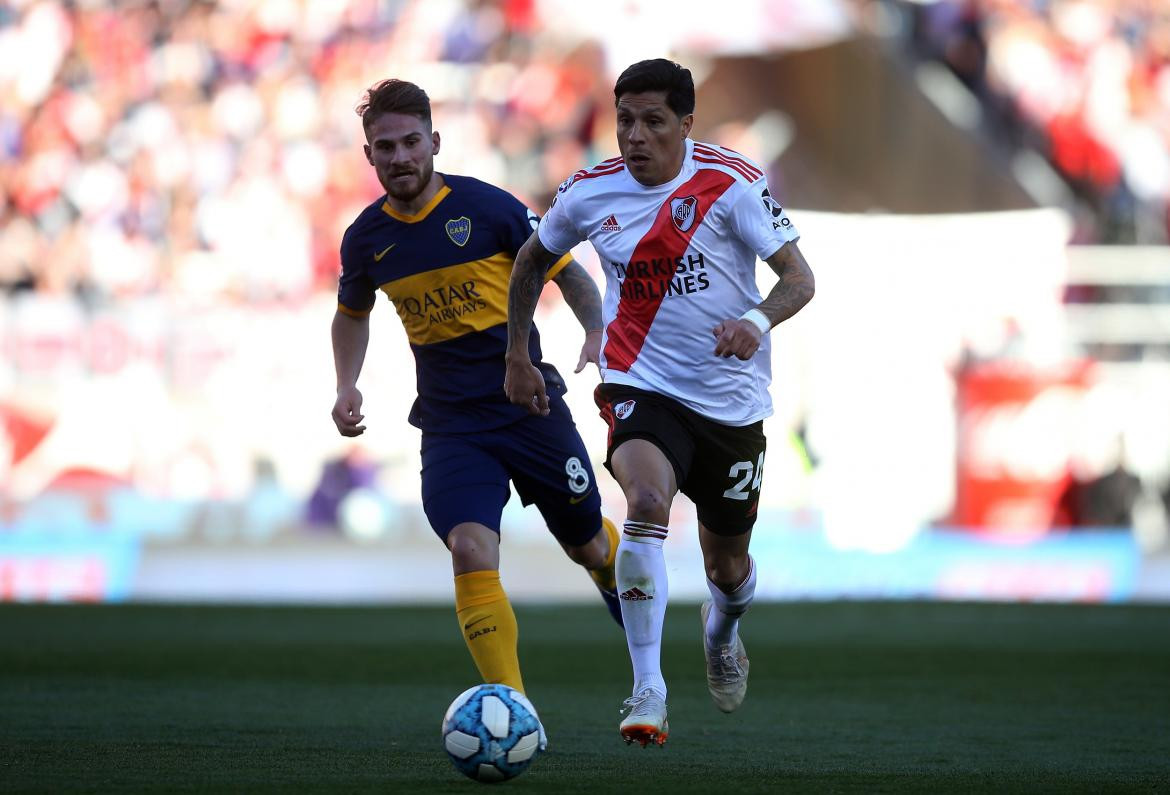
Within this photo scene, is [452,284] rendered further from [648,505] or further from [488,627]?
[488,627]

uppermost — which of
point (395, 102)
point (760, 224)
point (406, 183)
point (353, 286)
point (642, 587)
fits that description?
point (395, 102)

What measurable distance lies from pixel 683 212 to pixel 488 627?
4.86 ft

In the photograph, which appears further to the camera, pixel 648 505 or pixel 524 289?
pixel 524 289

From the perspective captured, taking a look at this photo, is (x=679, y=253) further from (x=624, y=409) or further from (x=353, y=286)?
(x=353, y=286)

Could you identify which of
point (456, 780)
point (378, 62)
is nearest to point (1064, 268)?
point (378, 62)

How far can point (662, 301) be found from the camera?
5.88 metres

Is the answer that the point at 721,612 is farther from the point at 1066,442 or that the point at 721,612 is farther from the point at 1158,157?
the point at 1158,157

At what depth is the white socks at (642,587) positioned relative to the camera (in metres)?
5.64

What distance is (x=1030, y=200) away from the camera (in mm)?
21328

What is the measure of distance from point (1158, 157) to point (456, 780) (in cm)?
1801

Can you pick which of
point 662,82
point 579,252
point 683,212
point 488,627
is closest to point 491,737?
point 488,627

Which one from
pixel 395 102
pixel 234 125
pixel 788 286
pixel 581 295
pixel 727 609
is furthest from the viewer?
pixel 234 125

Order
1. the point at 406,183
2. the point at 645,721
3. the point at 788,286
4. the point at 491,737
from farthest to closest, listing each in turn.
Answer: the point at 406,183
the point at 788,286
the point at 645,721
the point at 491,737

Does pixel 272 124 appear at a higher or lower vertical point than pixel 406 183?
higher
